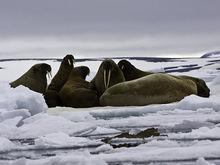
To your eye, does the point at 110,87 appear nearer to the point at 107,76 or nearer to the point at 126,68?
the point at 107,76

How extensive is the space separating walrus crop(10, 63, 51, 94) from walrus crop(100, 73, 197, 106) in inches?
78.4

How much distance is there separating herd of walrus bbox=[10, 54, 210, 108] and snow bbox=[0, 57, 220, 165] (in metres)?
1.35

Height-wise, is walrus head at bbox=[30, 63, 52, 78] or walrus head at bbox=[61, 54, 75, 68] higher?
walrus head at bbox=[61, 54, 75, 68]

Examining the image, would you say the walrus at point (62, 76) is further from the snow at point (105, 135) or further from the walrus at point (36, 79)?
the snow at point (105, 135)

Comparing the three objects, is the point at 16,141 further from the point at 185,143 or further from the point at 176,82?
the point at 176,82

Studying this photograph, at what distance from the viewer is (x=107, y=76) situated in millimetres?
10352

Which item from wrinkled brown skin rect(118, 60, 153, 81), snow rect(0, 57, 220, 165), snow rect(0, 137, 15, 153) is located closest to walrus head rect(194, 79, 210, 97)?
wrinkled brown skin rect(118, 60, 153, 81)

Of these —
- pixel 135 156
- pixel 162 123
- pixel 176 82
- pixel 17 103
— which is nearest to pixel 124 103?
pixel 176 82

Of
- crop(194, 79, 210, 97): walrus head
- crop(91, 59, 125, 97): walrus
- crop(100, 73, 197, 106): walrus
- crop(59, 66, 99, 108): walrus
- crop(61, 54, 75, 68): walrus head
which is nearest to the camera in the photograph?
crop(100, 73, 197, 106): walrus

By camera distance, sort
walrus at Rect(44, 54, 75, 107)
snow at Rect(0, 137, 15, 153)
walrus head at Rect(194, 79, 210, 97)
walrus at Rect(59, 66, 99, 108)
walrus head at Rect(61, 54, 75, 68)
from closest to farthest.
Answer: snow at Rect(0, 137, 15, 153), walrus at Rect(59, 66, 99, 108), walrus head at Rect(194, 79, 210, 97), walrus at Rect(44, 54, 75, 107), walrus head at Rect(61, 54, 75, 68)

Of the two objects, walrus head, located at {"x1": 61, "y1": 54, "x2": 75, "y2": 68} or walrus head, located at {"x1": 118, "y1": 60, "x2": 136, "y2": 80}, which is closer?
walrus head, located at {"x1": 118, "y1": 60, "x2": 136, "y2": 80}

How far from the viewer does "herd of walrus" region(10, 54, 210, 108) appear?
370 inches

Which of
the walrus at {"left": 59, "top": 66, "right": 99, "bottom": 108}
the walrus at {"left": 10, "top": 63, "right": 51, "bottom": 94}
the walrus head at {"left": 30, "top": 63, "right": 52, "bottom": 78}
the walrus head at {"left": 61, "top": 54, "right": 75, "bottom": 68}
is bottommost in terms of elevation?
the walrus at {"left": 59, "top": 66, "right": 99, "bottom": 108}

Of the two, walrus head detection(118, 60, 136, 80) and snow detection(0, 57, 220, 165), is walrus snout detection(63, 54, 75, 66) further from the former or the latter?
snow detection(0, 57, 220, 165)
